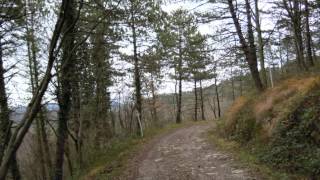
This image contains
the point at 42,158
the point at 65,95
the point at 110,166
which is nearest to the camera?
the point at 65,95

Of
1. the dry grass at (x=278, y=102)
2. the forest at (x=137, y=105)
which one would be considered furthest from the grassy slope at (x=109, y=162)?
the dry grass at (x=278, y=102)

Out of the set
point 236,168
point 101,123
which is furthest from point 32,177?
point 236,168

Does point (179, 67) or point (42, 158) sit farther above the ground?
point (179, 67)

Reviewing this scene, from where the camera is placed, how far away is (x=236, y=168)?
33.6 feet

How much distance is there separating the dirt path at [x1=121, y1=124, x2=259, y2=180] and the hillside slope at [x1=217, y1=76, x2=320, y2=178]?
3.28 feet

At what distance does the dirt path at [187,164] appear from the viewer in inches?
390

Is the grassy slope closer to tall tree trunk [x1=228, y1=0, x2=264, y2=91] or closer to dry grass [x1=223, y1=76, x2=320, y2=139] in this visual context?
dry grass [x1=223, y1=76, x2=320, y2=139]

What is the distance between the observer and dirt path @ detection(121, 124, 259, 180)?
991cm

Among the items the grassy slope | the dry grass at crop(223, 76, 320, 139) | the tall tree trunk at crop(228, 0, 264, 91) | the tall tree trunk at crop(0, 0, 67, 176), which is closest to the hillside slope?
the dry grass at crop(223, 76, 320, 139)

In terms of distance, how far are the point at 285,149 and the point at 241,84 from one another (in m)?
38.1

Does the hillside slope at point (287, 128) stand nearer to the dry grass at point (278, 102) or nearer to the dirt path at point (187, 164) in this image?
the dry grass at point (278, 102)

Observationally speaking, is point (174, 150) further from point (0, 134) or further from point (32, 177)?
point (32, 177)

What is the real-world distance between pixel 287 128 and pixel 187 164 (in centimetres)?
319

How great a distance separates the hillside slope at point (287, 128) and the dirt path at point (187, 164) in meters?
1.00
